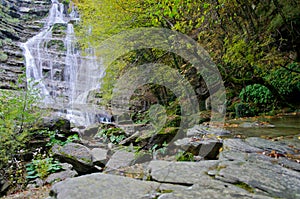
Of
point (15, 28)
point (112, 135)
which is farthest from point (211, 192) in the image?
point (15, 28)

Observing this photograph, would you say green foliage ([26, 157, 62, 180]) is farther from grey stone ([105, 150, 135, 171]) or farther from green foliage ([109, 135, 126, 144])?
green foliage ([109, 135, 126, 144])

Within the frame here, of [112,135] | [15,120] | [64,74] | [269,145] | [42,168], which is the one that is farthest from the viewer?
[64,74]

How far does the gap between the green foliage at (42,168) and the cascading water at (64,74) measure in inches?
289

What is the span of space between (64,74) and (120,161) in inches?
513

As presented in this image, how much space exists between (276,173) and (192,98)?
19.4ft

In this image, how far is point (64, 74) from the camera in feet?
53.0

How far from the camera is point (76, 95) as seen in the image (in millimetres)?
15211

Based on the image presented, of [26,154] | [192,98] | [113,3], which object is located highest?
[113,3]

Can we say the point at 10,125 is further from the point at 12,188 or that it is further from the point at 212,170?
the point at 212,170

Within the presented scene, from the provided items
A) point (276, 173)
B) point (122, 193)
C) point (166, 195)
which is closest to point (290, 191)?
point (276, 173)

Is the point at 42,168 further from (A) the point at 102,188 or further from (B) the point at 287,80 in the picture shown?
(B) the point at 287,80

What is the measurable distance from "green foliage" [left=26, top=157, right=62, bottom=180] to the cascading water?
735cm

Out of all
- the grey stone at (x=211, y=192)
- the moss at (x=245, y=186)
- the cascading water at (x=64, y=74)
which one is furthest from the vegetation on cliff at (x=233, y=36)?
the cascading water at (x=64, y=74)

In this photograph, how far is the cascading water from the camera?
13.1 m
